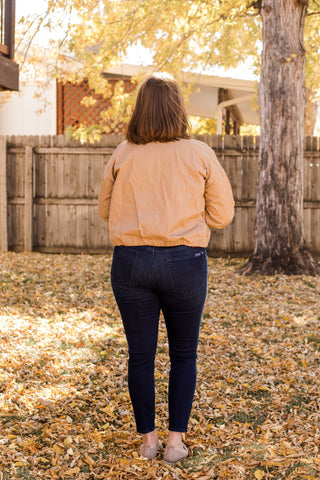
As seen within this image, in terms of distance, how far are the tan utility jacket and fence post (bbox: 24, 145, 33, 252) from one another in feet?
24.9

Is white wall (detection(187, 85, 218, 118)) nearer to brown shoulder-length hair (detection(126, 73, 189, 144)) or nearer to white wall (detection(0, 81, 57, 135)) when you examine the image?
white wall (detection(0, 81, 57, 135))

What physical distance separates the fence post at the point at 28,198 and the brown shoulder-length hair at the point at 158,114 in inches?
301

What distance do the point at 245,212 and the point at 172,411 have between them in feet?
23.6

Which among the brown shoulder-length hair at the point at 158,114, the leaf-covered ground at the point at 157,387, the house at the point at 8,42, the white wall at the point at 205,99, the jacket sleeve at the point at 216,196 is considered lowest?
the leaf-covered ground at the point at 157,387

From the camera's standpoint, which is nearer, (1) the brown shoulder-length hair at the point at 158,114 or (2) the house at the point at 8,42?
(1) the brown shoulder-length hair at the point at 158,114

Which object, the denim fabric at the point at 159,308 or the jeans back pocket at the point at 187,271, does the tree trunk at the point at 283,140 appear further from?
the jeans back pocket at the point at 187,271

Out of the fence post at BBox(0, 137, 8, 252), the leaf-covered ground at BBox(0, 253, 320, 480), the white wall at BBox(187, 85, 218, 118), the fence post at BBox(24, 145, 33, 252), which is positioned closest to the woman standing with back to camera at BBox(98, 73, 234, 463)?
the leaf-covered ground at BBox(0, 253, 320, 480)

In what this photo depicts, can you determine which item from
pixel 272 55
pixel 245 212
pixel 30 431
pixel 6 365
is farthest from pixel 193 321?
pixel 245 212

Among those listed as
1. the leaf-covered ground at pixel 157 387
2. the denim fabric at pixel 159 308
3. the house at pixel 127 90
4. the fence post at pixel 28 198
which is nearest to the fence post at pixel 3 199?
the fence post at pixel 28 198

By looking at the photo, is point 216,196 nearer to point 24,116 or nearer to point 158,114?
point 158,114

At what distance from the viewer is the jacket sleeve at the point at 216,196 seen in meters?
2.59

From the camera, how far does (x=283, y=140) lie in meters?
7.66

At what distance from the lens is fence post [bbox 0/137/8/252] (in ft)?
32.7

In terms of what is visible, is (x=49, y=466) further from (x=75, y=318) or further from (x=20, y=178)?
(x=20, y=178)
